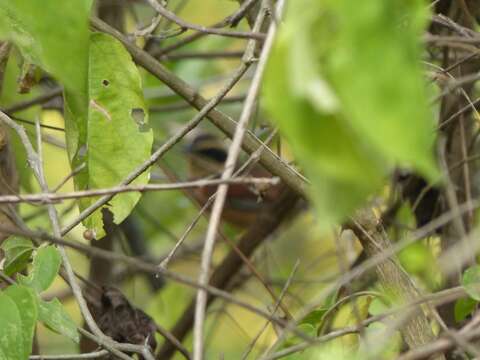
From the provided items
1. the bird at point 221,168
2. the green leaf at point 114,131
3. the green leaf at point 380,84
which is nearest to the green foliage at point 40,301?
the green leaf at point 114,131

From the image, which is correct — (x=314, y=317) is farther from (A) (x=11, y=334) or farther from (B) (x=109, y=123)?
(A) (x=11, y=334)

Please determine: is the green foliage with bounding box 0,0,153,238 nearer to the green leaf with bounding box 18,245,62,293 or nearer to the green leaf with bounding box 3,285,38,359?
the green leaf with bounding box 18,245,62,293

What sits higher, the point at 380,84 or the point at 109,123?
the point at 380,84

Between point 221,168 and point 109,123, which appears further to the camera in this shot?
point 221,168

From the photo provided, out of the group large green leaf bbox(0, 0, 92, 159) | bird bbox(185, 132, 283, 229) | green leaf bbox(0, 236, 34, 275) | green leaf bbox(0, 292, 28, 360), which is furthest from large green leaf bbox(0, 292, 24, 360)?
bird bbox(185, 132, 283, 229)

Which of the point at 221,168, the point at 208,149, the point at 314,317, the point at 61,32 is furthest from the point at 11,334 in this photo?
the point at 208,149

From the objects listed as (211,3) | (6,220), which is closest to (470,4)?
(6,220)

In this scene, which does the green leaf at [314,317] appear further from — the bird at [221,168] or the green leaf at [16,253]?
the bird at [221,168]
